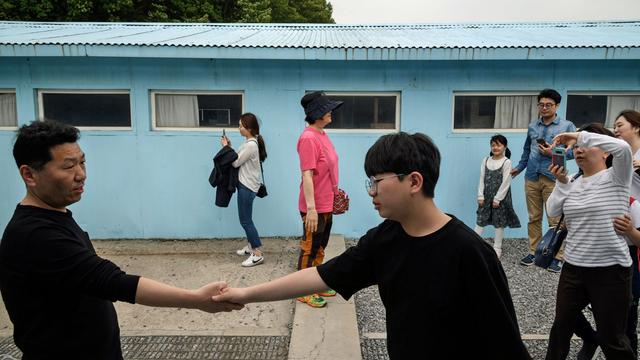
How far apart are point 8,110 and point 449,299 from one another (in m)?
7.54

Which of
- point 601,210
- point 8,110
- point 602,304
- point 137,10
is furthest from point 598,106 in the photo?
point 137,10

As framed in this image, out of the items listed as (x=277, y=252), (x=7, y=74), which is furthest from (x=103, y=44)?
(x=277, y=252)

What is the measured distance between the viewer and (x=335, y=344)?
12.0 ft

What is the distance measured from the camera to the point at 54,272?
1726mm

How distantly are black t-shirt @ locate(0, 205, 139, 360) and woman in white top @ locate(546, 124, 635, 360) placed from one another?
2598 millimetres

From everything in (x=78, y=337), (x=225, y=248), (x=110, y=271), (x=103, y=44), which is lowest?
(x=225, y=248)

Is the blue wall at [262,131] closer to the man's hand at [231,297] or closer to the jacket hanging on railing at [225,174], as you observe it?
the jacket hanging on railing at [225,174]

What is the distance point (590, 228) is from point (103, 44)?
19.8 feet

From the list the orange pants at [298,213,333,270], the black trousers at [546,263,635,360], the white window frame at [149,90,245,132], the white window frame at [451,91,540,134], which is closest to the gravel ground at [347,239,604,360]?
the orange pants at [298,213,333,270]

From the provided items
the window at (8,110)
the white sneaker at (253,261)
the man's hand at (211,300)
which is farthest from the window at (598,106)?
the window at (8,110)

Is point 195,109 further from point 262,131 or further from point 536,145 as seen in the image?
point 536,145

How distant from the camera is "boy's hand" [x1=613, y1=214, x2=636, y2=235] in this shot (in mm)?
2748

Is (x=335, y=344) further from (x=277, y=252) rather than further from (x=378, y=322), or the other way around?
(x=277, y=252)

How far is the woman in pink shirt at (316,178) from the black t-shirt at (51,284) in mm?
2412
